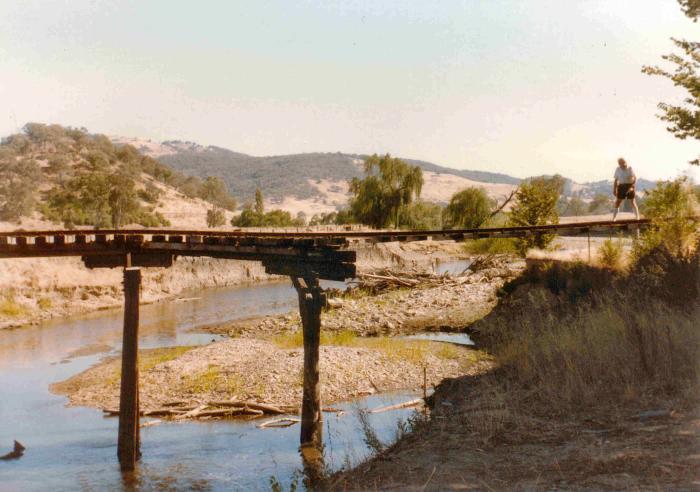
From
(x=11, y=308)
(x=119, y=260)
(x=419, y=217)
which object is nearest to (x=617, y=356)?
(x=119, y=260)

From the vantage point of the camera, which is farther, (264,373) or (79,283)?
(79,283)

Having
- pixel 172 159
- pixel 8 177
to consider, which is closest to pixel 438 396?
pixel 8 177

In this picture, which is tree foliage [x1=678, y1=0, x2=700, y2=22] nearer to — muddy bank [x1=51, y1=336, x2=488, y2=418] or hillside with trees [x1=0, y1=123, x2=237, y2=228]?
muddy bank [x1=51, y1=336, x2=488, y2=418]

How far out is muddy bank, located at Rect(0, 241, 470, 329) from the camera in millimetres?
30031

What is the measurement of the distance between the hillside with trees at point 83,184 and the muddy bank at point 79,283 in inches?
663

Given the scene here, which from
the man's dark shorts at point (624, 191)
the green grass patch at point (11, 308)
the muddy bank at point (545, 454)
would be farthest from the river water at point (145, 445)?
the man's dark shorts at point (624, 191)

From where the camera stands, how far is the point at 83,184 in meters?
56.3

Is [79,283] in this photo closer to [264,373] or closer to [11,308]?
[11,308]

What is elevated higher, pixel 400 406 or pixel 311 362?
pixel 311 362

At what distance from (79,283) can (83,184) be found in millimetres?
25417

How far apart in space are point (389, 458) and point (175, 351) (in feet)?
44.7

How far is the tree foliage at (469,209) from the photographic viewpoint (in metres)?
53.0

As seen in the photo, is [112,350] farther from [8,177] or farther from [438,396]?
[8,177]

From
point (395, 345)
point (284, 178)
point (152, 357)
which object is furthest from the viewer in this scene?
point (284, 178)
